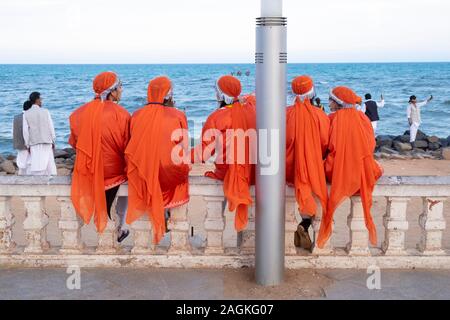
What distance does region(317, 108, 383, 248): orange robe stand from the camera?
518 centimetres

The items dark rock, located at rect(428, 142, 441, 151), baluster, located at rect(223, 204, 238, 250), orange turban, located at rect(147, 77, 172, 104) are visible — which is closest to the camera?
orange turban, located at rect(147, 77, 172, 104)

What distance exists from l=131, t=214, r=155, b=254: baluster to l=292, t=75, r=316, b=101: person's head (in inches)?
68.5

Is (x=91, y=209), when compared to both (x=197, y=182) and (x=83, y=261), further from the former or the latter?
(x=197, y=182)

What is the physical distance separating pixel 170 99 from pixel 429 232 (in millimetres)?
2586

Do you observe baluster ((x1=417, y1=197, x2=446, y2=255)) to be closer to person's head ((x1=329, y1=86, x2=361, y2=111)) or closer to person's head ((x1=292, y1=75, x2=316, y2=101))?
person's head ((x1=329, y1=86, x2=361, y2=111))

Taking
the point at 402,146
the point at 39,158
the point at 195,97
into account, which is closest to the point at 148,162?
the point at 39,158

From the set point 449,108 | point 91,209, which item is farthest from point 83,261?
point 449,108

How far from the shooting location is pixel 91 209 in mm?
5254

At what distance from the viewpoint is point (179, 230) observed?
5.36 metres

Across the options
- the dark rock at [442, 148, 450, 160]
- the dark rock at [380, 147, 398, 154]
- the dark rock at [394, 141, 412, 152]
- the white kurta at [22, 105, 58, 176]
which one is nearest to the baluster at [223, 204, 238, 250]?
the white kurta at [22, 105, 58, 176]

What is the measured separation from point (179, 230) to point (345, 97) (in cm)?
188

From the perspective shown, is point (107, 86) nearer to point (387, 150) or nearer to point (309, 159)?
point (309, 159)
